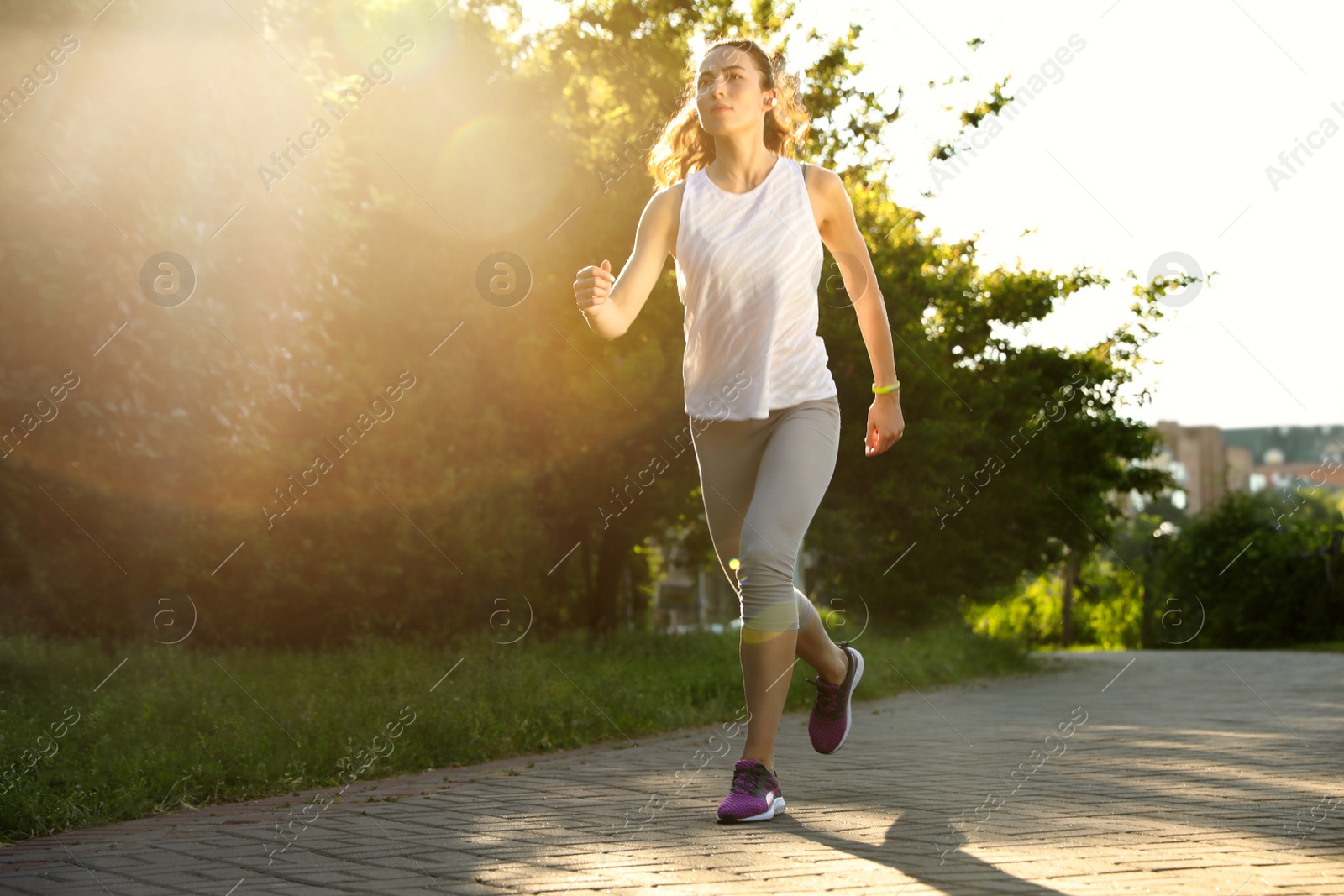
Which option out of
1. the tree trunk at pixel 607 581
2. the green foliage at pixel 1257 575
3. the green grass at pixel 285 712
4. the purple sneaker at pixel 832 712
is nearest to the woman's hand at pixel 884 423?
the purple sneaker at pixel 832 712

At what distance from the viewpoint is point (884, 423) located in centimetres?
445

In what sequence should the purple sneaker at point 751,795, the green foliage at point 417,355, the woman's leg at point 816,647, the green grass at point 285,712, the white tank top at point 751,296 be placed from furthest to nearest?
the green foliage at point 417,355
the green grass at point 285,712
the woman's leg at point 816,647
the white tank top at point 751,296
the purple sneaker at point 751,795

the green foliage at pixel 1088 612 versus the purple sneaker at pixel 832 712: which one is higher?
the purple sneaker at pixel 832 712

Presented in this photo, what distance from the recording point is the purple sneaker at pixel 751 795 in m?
3.78

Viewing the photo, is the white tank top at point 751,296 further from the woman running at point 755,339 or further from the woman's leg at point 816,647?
the woman's leg at point 816,647

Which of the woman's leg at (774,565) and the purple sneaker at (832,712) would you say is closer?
the woman's leg at (774,565)

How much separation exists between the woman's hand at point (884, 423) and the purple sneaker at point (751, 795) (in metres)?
1.15

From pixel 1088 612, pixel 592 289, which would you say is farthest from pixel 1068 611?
pixel 592 289

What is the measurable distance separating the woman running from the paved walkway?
1.53ft

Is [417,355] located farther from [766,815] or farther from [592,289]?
[766,815]

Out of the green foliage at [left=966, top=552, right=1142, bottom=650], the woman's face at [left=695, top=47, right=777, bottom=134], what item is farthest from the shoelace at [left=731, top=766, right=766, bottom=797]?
the green foliage at [left=966, top=552, right=1142, bottom=650]

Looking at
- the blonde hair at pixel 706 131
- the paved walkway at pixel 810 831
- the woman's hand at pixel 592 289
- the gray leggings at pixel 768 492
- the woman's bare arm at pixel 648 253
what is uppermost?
the blonde hair at pixel 706 131

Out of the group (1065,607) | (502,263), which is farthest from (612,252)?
(1065,607)

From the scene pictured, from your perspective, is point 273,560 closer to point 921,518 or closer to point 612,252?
point 612,252
